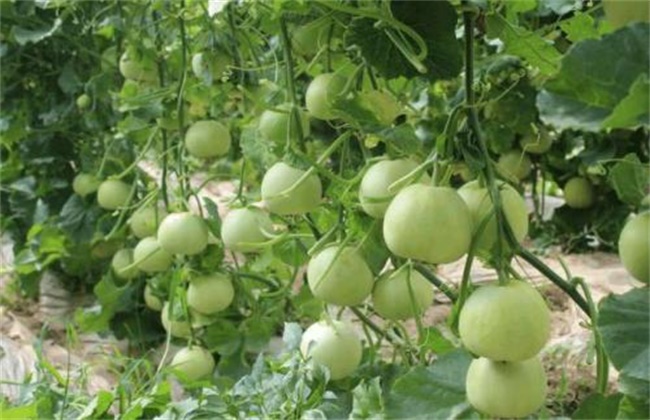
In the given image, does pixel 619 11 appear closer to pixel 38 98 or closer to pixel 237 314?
pixel 237 314

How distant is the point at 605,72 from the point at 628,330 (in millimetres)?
191

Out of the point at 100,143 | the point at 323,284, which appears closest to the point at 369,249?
the point at 323,284

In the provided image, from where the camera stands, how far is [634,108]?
567 millimetres

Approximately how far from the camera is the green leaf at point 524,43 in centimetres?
95

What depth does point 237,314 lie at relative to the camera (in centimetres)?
194

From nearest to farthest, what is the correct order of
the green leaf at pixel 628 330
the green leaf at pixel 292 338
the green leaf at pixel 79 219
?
the green leaf at pixel 628 330 < the green leaf at pixel 292 338 < the green leaf at pixel 79 219

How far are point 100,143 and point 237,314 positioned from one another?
855 mm

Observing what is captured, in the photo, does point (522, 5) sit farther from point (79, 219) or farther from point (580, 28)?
point (79, 219)

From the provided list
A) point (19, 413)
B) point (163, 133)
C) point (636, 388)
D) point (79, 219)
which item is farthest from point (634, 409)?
point (79, 219)

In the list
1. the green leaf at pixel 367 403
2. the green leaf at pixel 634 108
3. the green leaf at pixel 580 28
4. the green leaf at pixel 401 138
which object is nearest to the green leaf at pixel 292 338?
the green leaf at pixel 367 403

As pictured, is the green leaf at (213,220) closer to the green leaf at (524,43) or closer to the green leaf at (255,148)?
the green leaf at (255,148)

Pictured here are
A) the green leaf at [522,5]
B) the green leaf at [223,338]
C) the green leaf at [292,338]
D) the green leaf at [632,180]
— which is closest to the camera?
the green leaf at [632,180]

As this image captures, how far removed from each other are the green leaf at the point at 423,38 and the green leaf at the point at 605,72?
0.31 metres

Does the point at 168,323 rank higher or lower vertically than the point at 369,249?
lower
